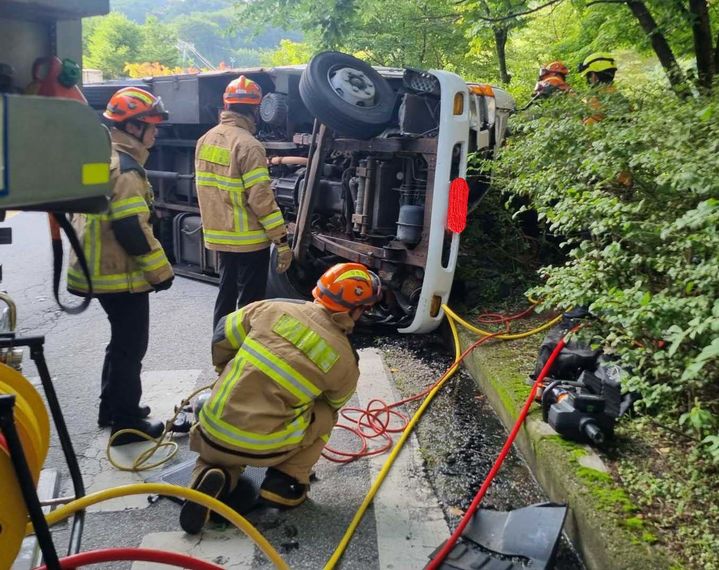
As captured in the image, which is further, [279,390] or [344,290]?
[344,290]

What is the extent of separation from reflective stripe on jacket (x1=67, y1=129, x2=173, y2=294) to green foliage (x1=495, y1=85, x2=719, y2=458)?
210 cm

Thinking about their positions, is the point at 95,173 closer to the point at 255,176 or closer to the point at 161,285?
the point at 161,285

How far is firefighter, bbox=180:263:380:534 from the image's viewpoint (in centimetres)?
290

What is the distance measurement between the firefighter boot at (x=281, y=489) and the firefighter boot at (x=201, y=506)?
195 mm

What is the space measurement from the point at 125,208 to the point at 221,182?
4.40ft

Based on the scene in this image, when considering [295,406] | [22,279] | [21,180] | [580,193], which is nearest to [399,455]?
[295,406]

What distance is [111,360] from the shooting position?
12.4ft

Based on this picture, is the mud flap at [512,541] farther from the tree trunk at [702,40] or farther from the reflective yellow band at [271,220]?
the tree trunk at [702,40]

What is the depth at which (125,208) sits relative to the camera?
350 cm

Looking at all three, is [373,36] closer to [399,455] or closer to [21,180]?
[399,455]

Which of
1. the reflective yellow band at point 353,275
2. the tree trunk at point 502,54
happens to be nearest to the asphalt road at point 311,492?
the reflective yellow band at point 353,275

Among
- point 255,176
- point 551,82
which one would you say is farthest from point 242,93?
point 551,82

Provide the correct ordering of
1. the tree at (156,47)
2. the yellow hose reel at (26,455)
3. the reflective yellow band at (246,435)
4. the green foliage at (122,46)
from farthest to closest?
1. the tree at (156,47)
2. the green foliage at (122,46)
3. the reflective yellow band at (246,435)
4. the yellow hose reel at (26,455)

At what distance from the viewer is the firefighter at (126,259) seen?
354cm
